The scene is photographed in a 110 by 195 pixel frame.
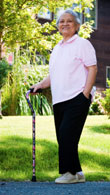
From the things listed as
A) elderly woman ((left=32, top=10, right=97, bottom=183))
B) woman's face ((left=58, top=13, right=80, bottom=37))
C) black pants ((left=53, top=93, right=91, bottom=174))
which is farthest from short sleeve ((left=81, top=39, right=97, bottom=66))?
black pants ((left=53, top=93, right=91, bottom=174))

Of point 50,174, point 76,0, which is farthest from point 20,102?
point 50,174

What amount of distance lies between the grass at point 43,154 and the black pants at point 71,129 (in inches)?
33.2

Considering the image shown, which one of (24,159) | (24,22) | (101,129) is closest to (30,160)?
(24,159)

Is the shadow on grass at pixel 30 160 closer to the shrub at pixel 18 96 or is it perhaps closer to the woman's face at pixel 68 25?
the woman's face at pixel 68 25

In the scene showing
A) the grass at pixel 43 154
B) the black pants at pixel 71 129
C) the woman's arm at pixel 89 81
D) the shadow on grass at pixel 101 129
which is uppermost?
the woman's arm at pixel 89 81

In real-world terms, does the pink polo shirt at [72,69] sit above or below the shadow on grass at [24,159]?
above

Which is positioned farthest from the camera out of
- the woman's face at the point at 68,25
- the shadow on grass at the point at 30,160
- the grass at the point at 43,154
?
the grass at the point at 43,154

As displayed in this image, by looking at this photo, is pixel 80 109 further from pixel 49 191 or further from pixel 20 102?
pixel 20 102

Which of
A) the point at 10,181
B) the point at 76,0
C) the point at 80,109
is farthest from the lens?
the point at 76,0

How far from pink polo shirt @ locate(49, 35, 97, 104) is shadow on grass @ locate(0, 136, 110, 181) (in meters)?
1.37

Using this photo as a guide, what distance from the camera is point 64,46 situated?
5.27 metres

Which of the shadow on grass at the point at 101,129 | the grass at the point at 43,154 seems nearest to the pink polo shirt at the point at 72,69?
the grass at the point at 43,154

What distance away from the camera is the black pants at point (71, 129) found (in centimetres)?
506

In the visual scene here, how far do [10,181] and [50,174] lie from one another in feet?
3.01
